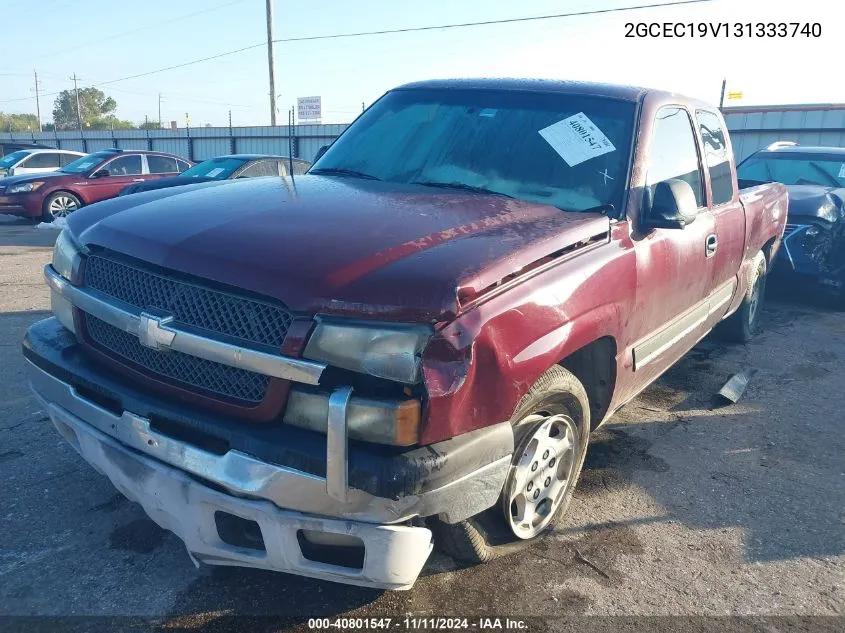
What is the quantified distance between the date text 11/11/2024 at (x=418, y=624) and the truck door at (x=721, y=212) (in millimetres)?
2567

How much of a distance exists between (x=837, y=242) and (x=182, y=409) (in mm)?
7084

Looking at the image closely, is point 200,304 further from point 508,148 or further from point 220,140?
point 220,140

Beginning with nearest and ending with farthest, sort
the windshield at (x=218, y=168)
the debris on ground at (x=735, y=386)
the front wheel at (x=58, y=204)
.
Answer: the debris on ground at (x=735, y=386), the windshield at (x=218, y=168), the front wheel at (x=58, y=204)

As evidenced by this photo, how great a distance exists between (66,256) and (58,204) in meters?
11.7

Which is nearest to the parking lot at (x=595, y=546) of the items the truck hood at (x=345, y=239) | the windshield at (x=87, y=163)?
the truck hood at (x=345, y=239)

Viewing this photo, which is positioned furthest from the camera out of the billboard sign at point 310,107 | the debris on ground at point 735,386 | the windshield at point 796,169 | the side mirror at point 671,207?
the billboard sign at point 310,107

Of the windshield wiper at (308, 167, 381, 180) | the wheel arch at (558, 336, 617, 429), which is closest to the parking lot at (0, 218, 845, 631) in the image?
the wheel arch at (558, 336, 617, 429)

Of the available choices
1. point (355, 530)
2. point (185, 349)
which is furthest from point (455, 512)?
point (185, 349)

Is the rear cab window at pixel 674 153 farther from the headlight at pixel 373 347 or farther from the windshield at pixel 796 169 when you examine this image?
the windshield at pixel 796 169

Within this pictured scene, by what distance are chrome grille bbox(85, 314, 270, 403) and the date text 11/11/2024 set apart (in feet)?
2.92

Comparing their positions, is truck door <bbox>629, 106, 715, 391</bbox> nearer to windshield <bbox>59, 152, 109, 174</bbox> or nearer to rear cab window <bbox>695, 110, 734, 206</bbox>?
rear cab window <bbox>695, 110, 734, 206</bbox>

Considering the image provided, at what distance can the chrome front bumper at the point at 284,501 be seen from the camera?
1959mm

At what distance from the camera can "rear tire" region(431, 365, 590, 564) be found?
8.14ft

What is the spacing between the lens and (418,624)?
240cm
